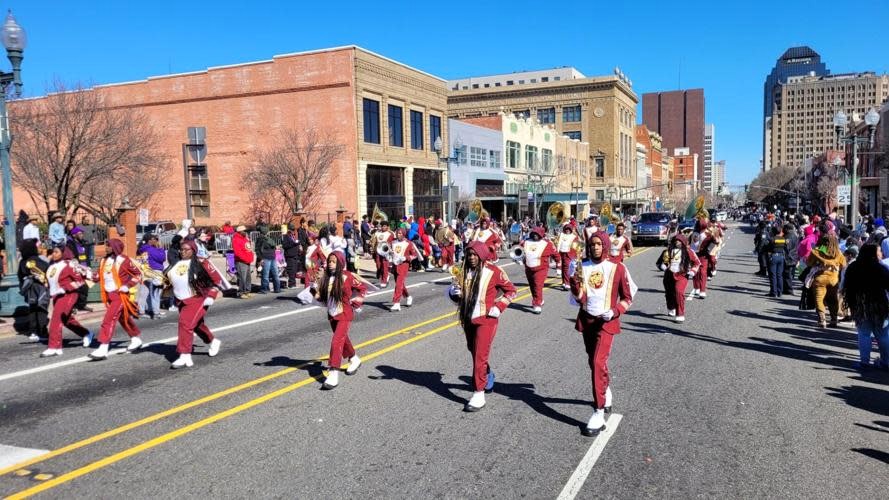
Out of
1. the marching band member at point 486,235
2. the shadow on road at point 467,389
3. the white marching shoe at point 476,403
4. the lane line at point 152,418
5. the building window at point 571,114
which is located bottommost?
the shadow on road at point 467,389

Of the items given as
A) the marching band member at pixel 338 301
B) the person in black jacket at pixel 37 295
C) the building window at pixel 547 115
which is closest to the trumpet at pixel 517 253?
the marching band member at pixel 338 301

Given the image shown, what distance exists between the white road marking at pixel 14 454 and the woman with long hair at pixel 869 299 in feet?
30.7

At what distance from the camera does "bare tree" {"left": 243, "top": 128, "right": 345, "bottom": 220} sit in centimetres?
3550

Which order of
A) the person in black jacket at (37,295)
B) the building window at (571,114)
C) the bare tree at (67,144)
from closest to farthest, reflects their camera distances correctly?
the person in black jacket at (37,295) < the bare tree at (67,144) < the building window at (571,114)

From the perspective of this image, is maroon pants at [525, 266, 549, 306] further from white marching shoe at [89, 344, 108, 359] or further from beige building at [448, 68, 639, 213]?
beige building at [448, 68, 639, 213]

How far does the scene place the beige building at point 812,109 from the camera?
127625 millimetres

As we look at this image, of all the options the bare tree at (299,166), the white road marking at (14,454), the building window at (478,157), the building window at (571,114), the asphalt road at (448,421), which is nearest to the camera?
the asphalt road at (448,421)

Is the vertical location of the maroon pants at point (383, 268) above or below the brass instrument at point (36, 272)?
below

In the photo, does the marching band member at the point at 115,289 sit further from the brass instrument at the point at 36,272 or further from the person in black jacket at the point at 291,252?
the person in black jacket at the point at 291,252

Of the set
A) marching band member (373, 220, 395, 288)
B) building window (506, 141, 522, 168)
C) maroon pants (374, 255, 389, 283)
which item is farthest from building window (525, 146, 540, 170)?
maroon pants (374, 255, 389, 283)

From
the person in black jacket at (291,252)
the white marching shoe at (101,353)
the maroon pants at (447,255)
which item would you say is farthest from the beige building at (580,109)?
the white marching shoe at (101,353)

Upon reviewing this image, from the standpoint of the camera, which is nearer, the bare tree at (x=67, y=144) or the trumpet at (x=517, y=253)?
the trumpet at (x=517, y=253)

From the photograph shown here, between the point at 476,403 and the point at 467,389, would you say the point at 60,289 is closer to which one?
the point at 467,389

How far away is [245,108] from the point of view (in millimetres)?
38875
